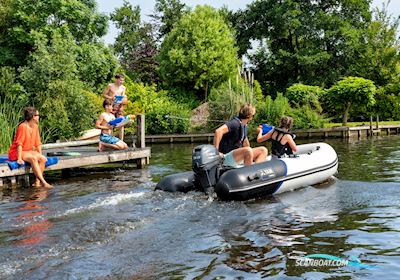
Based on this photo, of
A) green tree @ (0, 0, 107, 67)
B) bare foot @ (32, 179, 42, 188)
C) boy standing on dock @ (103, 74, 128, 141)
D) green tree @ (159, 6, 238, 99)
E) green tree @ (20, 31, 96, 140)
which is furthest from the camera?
green tree @ (159, 6, 238, 99)

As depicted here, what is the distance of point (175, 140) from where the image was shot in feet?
78.0

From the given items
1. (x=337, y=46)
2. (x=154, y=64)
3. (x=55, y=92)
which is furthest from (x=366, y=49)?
(x=55, y=92)

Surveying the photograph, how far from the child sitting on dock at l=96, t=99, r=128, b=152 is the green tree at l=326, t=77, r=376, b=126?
13742 mm

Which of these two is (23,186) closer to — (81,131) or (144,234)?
(144,234)

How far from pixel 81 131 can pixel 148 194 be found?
364 inches

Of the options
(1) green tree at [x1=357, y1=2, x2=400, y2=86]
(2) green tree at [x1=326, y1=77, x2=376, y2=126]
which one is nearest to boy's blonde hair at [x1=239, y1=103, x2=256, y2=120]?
(2) green tree at [x1=326, y1=77, x2=376, y2=126]

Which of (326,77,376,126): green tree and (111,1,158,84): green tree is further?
(111,1,158,84): green tree

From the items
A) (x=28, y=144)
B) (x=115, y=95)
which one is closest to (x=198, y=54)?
(x=115, y=95)

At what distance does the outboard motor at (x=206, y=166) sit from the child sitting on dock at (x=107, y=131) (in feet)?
12.1

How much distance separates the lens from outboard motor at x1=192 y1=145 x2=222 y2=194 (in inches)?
306

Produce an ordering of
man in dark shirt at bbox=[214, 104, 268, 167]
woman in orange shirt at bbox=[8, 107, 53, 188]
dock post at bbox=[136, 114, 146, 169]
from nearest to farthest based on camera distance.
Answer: man in dark shirt at bbox=[214, 104, 268, 167]
woman in orange shirt at bbox=[8, 107, 53, 188]
dock post at bbox=[136, 114, 146, 169]

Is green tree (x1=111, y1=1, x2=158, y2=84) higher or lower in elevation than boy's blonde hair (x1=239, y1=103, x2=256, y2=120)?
higher

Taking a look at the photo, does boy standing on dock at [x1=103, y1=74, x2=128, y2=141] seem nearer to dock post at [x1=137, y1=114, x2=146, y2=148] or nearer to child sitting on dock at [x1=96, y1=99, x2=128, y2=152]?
child sitting on dock at [x1=96, y1=99, x2=128, y2=152]

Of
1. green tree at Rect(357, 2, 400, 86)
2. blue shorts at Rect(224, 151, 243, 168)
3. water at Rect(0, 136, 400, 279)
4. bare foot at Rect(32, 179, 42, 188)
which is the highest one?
green tree at Rect(357, 2, 400, 86)
